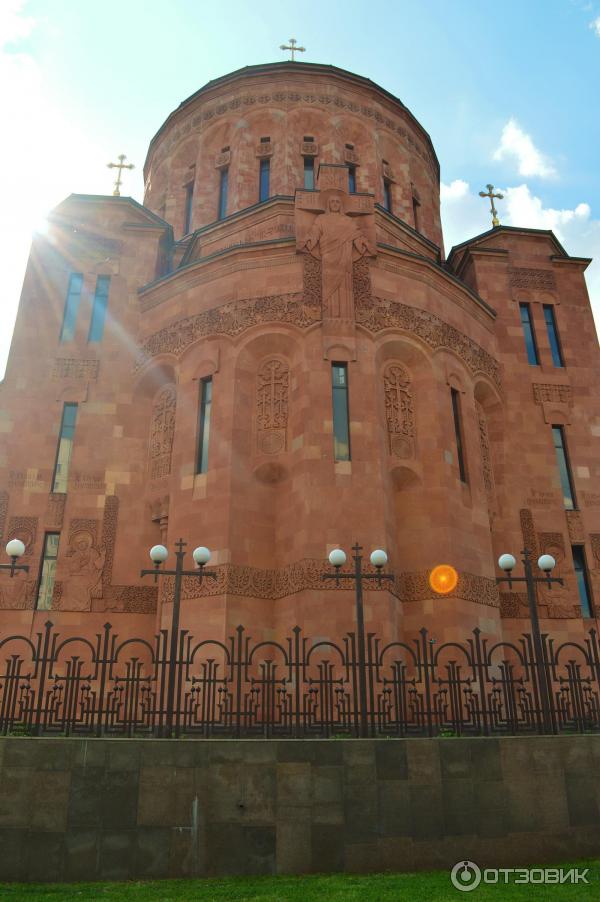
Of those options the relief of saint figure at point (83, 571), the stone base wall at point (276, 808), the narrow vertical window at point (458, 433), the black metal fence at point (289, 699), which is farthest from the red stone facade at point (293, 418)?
the stone base wall at point (276, 808)

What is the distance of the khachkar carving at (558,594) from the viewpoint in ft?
60.1

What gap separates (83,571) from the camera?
17.4 meters

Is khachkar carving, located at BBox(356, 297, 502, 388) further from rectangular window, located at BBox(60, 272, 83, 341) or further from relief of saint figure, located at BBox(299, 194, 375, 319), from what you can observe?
rectangular window, located at BBox(60, 272, 83, 341)

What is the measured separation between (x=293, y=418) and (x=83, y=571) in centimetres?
651

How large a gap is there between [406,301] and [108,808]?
14096mm

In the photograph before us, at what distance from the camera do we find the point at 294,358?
1758 cm

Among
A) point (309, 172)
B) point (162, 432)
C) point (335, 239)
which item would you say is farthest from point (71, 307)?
point (309, 172)

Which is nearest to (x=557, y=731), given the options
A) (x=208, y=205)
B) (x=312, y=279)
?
(x=312, y=279)

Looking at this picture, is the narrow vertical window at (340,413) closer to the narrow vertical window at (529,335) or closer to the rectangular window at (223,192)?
the narrow vertical window at (529,335)

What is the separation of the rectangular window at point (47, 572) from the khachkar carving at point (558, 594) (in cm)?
1260

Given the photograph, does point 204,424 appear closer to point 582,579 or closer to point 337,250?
point 337,250

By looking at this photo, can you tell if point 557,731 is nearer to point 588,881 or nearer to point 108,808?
point 588,881

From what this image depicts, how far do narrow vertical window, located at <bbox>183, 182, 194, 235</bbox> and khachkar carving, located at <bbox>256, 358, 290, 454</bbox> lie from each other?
32.1 feet

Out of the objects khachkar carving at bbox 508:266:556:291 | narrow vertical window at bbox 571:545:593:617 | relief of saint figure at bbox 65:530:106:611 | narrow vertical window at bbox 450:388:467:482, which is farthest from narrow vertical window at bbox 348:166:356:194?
relief of saint figure at bbox 65:530:106:611
